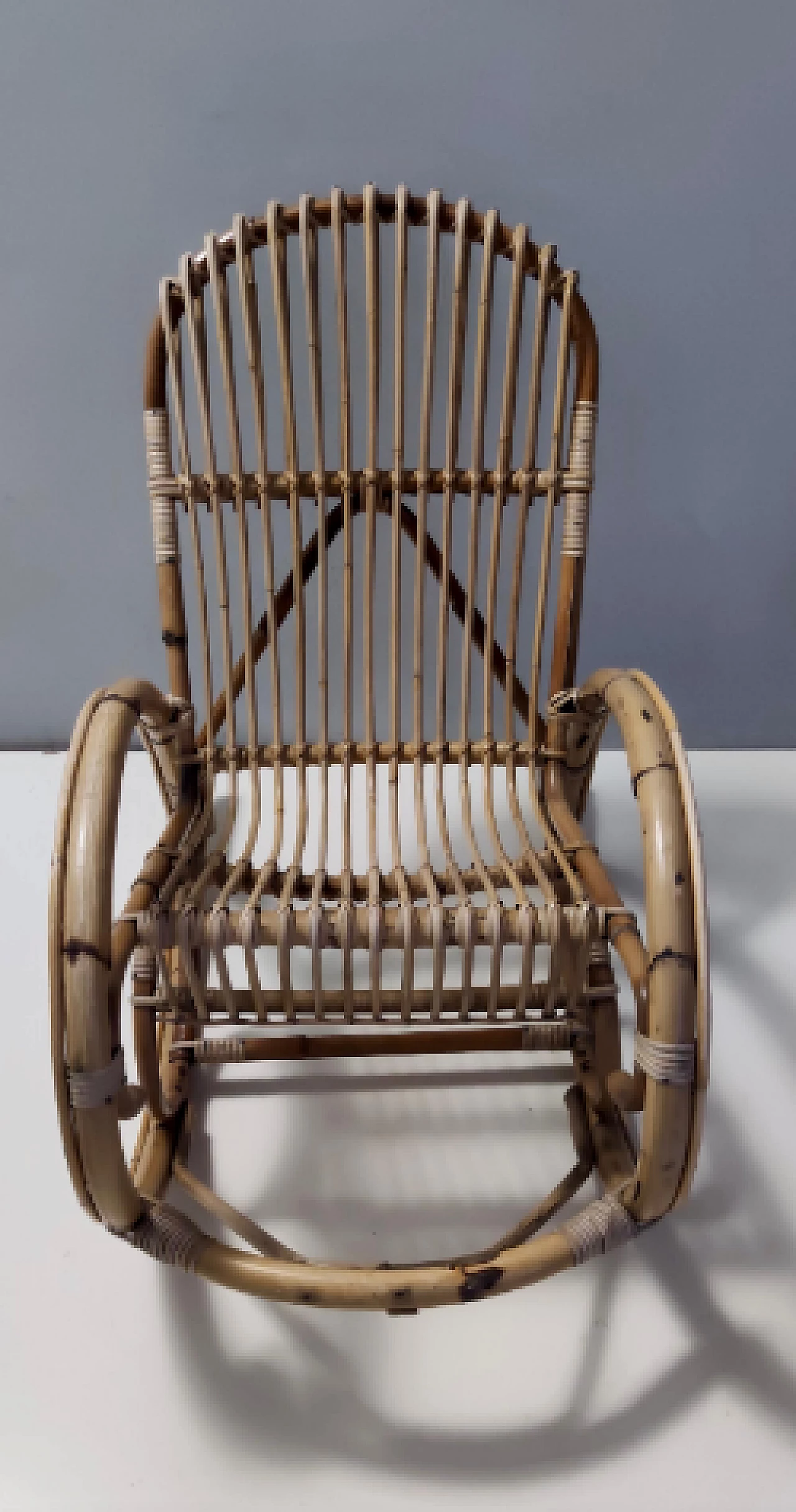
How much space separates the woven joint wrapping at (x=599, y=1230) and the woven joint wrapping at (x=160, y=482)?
25.9 inches

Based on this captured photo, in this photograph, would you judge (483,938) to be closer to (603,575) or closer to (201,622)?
(201,622)

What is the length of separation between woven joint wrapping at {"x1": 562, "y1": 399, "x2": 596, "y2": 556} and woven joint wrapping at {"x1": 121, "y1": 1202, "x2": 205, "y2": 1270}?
0.66 m

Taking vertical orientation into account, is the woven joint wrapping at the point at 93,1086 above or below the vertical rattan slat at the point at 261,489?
below

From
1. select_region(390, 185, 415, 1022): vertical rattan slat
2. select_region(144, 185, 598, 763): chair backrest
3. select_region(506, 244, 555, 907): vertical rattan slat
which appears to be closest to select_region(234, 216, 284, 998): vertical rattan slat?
select_region(144, 185, 598, 763): chair backrest

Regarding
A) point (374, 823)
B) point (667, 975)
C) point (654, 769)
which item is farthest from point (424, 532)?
point (667, 975)

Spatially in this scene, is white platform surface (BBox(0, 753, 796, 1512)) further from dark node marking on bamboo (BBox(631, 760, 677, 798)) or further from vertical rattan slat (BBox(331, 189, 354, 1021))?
dark node marking on bamboo (BBox(631, 760, 677, 798))

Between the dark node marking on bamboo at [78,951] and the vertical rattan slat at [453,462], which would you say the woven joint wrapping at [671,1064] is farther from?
the dark node marking on bamboo at [78,951]

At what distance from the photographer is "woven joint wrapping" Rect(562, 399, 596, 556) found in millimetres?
958

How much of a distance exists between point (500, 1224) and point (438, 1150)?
9cm

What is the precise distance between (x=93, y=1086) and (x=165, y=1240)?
0.48 feet

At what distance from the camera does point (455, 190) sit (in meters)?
1.15

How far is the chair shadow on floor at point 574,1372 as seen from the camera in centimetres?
79

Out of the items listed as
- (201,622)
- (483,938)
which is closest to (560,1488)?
(483,938)

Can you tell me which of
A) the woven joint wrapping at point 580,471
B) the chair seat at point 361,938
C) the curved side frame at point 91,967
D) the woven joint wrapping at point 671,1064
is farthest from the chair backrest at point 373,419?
the woven joint wrapping at point 671,1064
